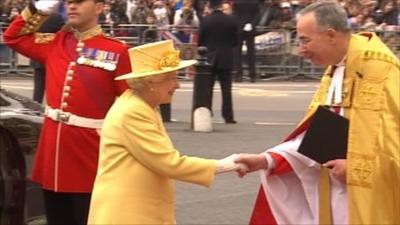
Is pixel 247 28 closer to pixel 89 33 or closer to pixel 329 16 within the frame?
pixel 89 33

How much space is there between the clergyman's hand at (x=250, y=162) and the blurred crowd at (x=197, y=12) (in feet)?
53.9

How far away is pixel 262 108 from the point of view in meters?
17.2

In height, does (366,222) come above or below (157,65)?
below

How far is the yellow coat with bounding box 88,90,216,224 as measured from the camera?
442 cm

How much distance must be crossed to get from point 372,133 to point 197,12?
17762 mm

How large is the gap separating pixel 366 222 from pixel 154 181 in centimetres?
98

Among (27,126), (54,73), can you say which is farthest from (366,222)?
(27,126)

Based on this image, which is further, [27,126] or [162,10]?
[162,10]

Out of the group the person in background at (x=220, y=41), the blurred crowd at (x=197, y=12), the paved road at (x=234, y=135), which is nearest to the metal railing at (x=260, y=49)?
the blurred crowd at (x=197, y=12)

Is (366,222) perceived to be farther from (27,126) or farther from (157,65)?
(27,126)

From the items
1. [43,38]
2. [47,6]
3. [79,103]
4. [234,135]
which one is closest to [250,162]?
[79,103]

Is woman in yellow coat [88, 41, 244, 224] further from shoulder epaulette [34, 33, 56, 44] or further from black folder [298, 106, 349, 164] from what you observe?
shoulder epaulette [34, 33, 56, 44]

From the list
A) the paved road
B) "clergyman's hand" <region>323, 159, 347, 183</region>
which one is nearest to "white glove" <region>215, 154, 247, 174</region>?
"clergyman's hand" <region>323, 159, 347, 183</region>

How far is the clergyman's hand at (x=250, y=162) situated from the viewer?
Result: 4.63 metres
